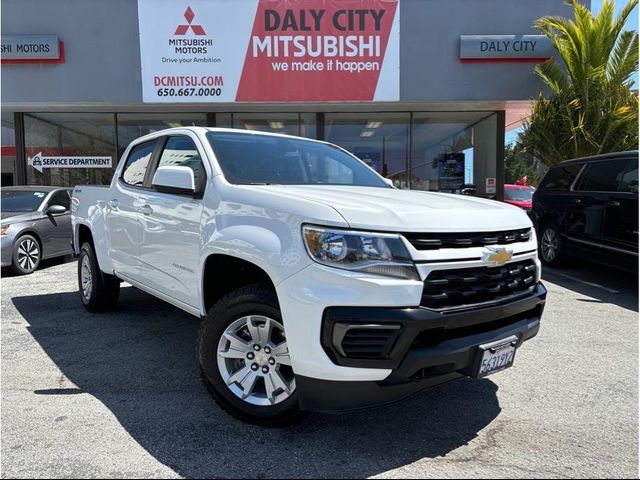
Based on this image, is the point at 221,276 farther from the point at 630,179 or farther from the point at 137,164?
the point at 630,179

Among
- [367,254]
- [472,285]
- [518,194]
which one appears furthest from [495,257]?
[518,194]

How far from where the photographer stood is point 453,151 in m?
14.1

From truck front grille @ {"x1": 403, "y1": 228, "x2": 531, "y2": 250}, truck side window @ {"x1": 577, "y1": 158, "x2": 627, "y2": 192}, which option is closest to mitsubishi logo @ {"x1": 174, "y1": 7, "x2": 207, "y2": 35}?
truck side window @ {"x1": 577, "y1": 158, "x2": 627, "y2": 192}

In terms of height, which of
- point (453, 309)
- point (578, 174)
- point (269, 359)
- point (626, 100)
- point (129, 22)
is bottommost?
point (269, 359)

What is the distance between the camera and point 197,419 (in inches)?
120

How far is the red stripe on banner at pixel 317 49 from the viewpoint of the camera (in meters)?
11.3

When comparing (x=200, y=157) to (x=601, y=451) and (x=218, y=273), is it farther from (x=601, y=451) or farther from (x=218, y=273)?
(x=601, y=451)

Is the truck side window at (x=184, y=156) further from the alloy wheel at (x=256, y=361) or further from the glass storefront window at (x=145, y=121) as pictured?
the glass storefront window at (x=145, y=121)

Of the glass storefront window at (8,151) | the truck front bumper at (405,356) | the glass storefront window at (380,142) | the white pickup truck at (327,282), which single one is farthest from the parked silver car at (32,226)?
the glass storefront window at (380,142)

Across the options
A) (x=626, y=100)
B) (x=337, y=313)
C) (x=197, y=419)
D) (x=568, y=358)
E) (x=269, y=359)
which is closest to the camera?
(x=337, y=313)

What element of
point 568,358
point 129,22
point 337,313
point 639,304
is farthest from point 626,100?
point 129,22

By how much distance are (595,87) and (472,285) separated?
9682 millimetres

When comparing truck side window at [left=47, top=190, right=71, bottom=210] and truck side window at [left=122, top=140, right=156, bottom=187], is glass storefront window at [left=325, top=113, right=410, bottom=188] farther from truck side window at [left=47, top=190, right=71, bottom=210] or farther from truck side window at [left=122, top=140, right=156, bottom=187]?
truck side window at [left=122, top=140, right=156, bottom=187]

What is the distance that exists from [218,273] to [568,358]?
3009 mm
